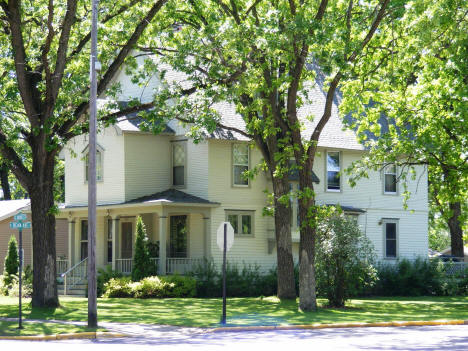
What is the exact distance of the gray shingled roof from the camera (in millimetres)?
34219

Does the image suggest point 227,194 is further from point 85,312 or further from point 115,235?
point 85,312

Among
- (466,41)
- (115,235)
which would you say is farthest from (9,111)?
(466,41)

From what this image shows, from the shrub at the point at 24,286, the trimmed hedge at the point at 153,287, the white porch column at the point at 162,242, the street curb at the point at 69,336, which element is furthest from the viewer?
the shrub at the point at 24,286

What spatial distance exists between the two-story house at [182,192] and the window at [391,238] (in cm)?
150

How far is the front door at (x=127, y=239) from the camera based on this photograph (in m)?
38.9

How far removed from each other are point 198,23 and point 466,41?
10495 mm

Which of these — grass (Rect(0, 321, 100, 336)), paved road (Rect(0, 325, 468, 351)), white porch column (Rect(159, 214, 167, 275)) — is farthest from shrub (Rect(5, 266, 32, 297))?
paved road (Rect(0, 325, 468, 351))

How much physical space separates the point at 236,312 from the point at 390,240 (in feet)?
57.7

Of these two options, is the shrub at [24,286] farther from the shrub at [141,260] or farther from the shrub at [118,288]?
the shrub at [141,260]

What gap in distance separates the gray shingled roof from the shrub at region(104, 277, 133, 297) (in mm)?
3761

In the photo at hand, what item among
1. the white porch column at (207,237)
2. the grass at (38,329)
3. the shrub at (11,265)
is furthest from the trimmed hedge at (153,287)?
the grass at (38,329)

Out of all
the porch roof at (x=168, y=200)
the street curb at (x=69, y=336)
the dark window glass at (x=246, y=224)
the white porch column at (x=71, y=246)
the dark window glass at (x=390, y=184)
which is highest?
the dark window glass at (x=390, y=184)

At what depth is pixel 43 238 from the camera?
2539 cm

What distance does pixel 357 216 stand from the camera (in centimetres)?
3953
